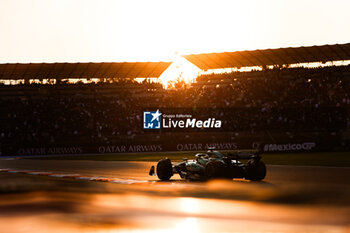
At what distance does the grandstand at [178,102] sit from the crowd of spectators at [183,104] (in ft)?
0.26

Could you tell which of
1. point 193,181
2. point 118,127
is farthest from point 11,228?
point 118,127

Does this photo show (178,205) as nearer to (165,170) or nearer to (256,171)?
(256,171)

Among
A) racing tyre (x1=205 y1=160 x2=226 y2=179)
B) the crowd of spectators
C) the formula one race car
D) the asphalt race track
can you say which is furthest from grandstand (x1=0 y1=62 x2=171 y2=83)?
racing tyre (x1=205 y1=160 x2=226 y2=179)

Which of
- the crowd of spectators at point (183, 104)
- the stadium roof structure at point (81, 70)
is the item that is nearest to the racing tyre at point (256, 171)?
the crowd of spectators at point (183, 104)

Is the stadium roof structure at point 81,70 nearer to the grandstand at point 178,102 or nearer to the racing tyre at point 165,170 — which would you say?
the grandstand at point 178,102

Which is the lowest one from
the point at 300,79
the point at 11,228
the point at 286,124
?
the point at 11,228

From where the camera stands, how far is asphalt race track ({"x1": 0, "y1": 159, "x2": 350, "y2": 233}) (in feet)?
28.1

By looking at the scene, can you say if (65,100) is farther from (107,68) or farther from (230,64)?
(230,64)

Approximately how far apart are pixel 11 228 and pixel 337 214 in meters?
5.13

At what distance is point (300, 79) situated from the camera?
47750 millimetres

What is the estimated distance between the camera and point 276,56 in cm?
4688

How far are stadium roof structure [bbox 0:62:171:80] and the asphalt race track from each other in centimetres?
3403

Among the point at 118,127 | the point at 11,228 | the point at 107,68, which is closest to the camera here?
the point at 11,228

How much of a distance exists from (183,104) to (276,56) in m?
8.72
